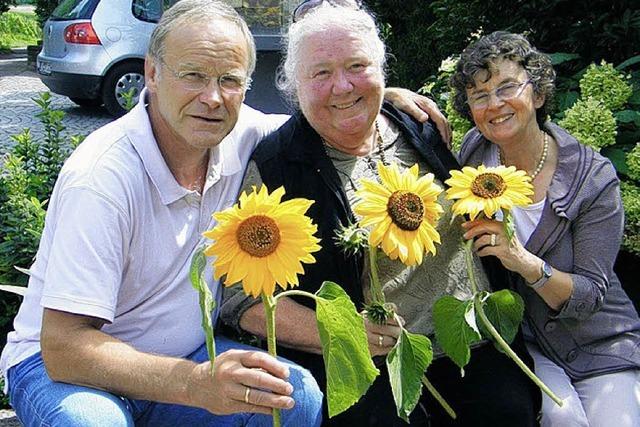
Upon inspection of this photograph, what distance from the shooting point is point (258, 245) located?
180 centimetres

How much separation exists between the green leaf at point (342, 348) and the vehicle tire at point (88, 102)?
34.3 feet

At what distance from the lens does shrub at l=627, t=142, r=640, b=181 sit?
3504 mm

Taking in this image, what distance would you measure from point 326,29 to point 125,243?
96 cm

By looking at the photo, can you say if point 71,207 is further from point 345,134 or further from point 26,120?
point 26,120

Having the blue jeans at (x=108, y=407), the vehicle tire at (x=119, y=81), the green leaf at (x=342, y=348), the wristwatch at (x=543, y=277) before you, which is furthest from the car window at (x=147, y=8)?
the green leaf at (x=342, y=348)

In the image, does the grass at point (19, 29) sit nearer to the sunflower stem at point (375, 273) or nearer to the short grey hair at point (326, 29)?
the short grey hair at point (326, 29)

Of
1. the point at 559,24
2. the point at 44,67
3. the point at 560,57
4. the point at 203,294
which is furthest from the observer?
the point at 44,67

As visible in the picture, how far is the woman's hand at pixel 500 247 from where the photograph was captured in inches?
93.1

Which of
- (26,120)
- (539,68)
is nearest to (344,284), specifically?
(539,68)

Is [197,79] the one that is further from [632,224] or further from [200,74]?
[632,224]

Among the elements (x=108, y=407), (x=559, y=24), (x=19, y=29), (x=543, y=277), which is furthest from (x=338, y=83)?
(x=19, y=29)

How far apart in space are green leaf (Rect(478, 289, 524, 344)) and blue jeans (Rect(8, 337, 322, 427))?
545 millimetres

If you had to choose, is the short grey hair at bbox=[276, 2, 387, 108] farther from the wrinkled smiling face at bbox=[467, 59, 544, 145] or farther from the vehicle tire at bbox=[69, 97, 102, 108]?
the vehicle tire at bbox=[69, 97, 102, 108]

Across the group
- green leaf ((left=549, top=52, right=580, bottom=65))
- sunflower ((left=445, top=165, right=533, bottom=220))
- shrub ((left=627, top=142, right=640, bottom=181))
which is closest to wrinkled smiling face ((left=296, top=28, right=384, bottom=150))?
sunflower ((left=445, top=165, right=533, bottom=220))
